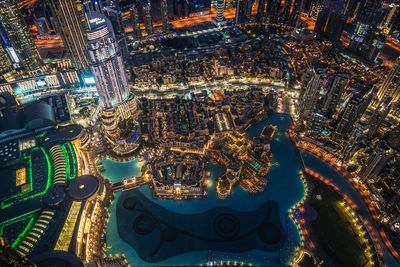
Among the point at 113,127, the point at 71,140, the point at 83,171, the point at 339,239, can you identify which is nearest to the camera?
the point at 339,239

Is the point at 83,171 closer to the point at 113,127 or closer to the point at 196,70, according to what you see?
the point at 113,127

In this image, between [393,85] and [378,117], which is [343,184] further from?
[393,85]

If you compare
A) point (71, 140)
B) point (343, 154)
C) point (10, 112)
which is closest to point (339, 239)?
point (343, 154)

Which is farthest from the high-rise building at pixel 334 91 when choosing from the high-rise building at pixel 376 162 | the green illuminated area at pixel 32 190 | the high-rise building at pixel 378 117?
the green illuminated area at pixel 32 190

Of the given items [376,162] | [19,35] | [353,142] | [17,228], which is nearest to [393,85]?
[353,142]

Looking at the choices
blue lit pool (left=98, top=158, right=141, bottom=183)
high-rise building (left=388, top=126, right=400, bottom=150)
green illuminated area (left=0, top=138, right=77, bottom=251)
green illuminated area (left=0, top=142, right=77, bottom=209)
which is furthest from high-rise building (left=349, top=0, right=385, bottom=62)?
green illuminated area (left=0, top=142, right=77, bottom=209)
